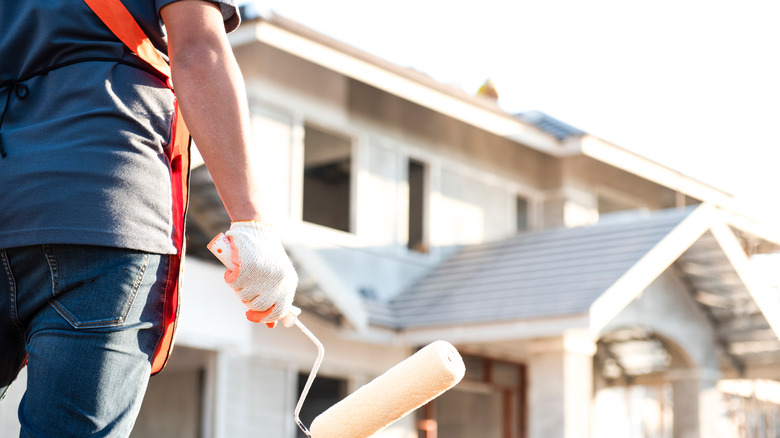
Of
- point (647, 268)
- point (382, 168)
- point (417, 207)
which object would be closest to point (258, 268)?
point (647, 268)

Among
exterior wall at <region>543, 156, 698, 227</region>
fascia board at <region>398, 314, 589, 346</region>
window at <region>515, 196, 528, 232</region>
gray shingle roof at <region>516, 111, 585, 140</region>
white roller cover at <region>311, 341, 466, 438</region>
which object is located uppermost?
gray shingle roof at <region>516, 111, 585, 140</region>

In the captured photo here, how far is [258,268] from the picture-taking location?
1.86 metres

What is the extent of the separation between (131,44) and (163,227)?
1.08 feet

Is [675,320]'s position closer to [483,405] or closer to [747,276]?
[747,276]

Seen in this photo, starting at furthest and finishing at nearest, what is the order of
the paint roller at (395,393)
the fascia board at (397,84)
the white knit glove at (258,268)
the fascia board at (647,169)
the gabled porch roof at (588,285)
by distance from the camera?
the fascia board at (647,169) → the gabled porch roof at (588,285) → the fascia board at (397,84) → the paint roller at (395,393) → the white knit glove at (258,268)

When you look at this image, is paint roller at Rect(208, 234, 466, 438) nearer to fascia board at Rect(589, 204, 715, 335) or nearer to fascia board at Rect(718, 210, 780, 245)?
fascia board at Rect(589, 204, 715, 335)

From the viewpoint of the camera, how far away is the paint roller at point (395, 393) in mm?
1977

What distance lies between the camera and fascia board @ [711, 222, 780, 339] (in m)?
14.4

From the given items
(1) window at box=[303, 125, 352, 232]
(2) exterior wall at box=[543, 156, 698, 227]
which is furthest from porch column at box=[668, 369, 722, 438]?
(1) window at box=[303, 125, 352, 232]

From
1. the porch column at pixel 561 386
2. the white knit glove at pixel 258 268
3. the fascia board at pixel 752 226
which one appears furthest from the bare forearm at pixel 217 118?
the fascia board at pixel 752 226

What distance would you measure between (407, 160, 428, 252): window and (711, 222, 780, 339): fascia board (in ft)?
12.8

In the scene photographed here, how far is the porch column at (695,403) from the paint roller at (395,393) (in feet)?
46.7

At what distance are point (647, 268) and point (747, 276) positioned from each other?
271 centimetres

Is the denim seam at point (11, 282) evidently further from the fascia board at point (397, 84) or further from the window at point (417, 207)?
the window at point (417, 207)
